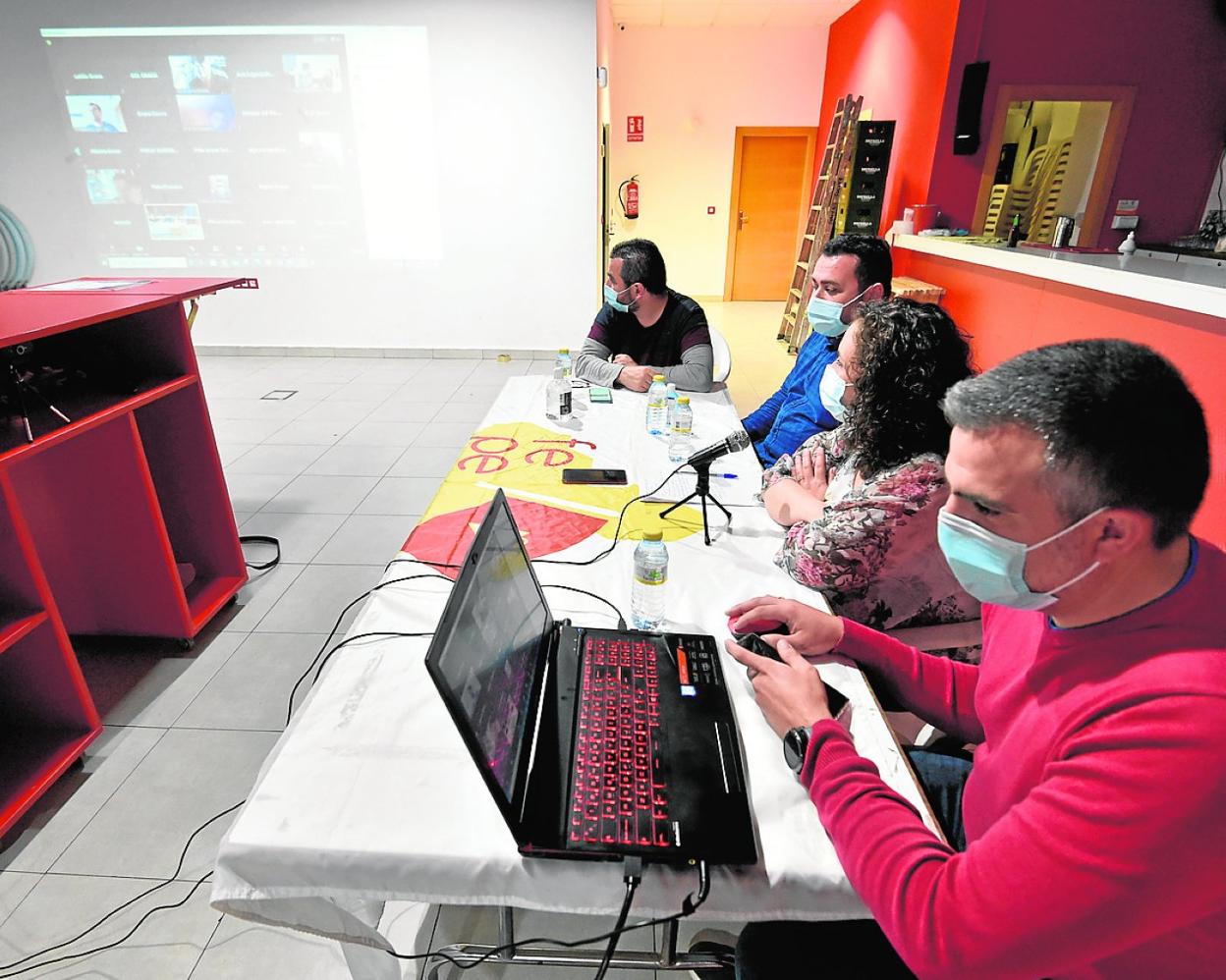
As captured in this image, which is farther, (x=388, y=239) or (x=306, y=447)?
(x=388, y=239)

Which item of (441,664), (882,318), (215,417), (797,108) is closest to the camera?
(441,664)

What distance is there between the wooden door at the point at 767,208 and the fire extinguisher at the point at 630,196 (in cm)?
128

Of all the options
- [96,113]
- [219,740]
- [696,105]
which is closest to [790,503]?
[219,740]

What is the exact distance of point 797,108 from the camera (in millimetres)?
8125

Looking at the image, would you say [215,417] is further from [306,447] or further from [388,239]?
[388,239]

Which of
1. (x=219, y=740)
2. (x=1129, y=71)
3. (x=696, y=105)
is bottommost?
(x=219, y=740)

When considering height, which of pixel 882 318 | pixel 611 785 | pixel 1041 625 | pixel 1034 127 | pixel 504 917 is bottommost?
pixel 504 917

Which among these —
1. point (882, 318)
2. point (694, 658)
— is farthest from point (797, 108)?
point (694, 658)

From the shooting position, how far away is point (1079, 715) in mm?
715

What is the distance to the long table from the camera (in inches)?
32.3

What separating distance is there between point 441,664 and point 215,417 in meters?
4.57

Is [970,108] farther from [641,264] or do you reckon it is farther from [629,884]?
[629,884]

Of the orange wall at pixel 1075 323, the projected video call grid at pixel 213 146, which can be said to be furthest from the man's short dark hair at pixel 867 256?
the projected video call grid at pixel 213 146

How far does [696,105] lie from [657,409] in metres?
7.38
